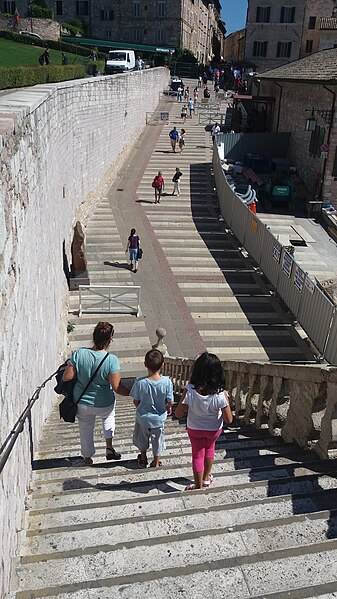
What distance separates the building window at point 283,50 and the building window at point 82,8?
73.4 ft

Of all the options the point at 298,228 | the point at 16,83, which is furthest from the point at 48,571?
the point at 298,228

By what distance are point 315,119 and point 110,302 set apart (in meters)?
13.2

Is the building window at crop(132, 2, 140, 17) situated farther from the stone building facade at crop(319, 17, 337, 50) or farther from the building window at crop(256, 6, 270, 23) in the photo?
the stone building facade at crop(319, 17, 337, 50)

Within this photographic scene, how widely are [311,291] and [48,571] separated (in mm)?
9499

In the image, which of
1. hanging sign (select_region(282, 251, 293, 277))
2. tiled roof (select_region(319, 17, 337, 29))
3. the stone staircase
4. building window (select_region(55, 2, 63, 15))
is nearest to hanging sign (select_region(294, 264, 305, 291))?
hanging sign (select_region(282, 251, 293, 277))

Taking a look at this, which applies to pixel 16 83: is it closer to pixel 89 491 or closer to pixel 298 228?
pixel 298 228

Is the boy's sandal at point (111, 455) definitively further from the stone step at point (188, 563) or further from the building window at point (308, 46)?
the building window at point (308, 46)

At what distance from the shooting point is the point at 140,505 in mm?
3963

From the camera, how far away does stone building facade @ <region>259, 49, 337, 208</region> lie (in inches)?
828

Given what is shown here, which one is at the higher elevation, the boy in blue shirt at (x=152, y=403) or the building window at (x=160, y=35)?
the building window at (x=160, y=35)

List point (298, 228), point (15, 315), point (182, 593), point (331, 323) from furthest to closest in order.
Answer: point (298, 228)
point (331, 323)
point (15, 315)
point (182, 593)

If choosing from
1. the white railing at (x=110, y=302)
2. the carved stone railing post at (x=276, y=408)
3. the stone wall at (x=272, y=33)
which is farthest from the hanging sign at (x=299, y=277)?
the stone wall at (x=272, y=33)

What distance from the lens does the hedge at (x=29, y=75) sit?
14.8 m

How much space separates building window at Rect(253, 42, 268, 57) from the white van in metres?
13.4
